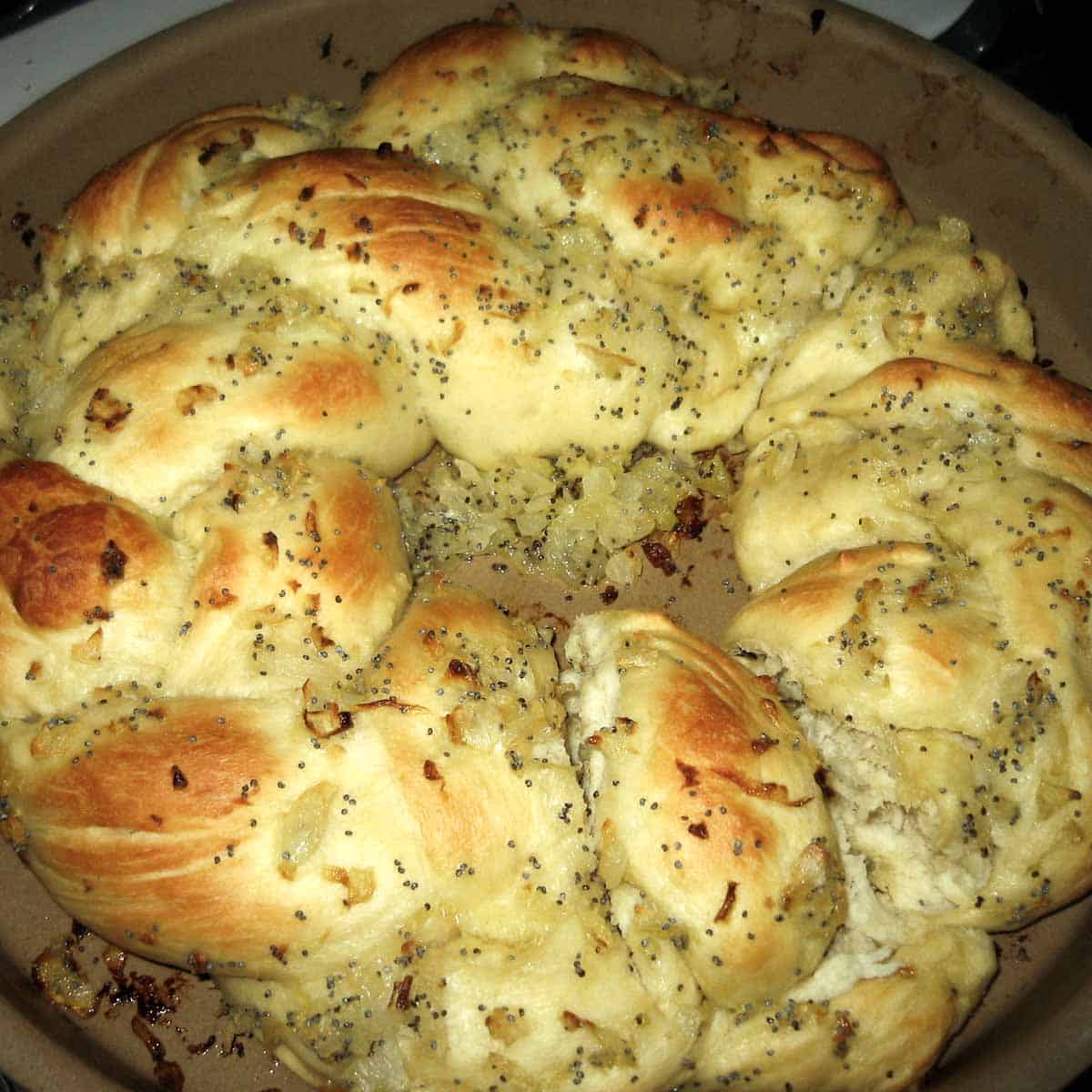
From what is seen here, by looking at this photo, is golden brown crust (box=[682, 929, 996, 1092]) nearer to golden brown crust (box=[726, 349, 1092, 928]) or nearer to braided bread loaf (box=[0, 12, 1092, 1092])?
braided bread loaf (box=[0, 12, 1092, 1092])

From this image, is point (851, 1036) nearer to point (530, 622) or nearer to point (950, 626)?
point (950, 626)

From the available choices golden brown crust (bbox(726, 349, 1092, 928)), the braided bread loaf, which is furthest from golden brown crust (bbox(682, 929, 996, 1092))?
golden brown crust (bbox(726, 349, 1092, 928))

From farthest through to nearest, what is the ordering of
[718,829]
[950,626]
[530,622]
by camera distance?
1. [530,622]
2. [950,626]
3. [718,829]

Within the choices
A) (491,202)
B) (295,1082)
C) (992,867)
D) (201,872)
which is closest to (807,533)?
(992,867)

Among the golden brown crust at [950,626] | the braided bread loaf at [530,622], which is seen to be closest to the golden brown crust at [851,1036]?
the braided bread loaf at [530,622]

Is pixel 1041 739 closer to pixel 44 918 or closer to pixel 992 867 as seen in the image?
pixel 992 867

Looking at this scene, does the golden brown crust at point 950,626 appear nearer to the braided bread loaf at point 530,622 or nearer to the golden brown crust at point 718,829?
the braided bread loaf at point 530,622

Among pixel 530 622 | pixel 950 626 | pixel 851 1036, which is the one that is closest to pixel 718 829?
pixel 851 1036

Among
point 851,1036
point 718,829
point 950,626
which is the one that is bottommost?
point 851,1036
